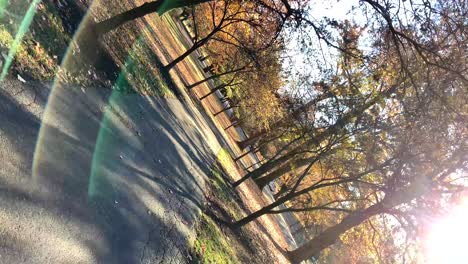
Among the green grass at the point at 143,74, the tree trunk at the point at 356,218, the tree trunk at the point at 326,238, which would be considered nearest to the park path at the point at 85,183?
the green grass at the point at 143,74

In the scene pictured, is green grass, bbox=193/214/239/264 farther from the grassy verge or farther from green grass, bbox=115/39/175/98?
green grass, bbox=115/39/175/98

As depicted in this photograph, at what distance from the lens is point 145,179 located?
823 cm

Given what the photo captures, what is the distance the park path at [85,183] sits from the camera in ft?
15.4

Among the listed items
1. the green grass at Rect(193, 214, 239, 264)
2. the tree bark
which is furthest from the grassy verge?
the tree bark

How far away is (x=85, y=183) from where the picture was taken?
6.07 meters

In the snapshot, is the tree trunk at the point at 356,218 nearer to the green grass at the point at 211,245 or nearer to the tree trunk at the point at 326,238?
the tree trunk at the point at 326,238

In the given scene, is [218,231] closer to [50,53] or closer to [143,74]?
[143,74]

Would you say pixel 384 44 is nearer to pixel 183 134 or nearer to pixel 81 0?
pixel 183 134

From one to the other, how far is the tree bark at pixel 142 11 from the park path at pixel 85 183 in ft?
7.28

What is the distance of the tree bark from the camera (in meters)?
10.0

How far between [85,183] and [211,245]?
4273 mm

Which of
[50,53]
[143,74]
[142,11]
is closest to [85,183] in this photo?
[50,53]

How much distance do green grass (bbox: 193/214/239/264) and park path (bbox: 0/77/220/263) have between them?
340 millimetres

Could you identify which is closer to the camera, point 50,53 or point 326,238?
point 50,53
